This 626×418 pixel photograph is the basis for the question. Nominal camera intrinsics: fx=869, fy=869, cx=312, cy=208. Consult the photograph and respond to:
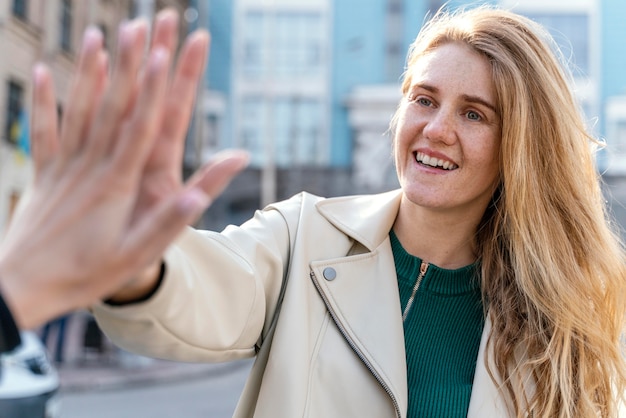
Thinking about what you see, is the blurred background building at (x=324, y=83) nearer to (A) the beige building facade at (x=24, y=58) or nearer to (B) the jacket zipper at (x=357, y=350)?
(A) the beige building facade at (x=24, y=58)

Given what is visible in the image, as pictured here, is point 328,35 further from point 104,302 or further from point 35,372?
point 104,302

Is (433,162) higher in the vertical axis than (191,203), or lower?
lower

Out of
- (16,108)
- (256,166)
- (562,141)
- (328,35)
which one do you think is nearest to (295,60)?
(328,35)

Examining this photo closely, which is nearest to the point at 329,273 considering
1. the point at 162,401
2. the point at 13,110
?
the point at 162,401

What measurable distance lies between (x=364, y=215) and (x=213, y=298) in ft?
2.61

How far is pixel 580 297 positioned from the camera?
2605mm

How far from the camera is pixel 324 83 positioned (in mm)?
29203

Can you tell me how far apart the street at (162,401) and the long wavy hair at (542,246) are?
23.8ft

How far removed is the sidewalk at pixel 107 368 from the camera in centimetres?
1251

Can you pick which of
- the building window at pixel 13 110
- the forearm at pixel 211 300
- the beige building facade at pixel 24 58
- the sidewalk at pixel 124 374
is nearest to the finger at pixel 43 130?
the forearm at pixel 211 300

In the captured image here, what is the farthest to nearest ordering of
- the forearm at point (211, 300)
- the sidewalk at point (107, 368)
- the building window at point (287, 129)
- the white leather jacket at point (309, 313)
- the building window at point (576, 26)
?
the building window at point (287, 129) → the building window at point (576, 26) → the sidewalk at point (107, 368) → the white leather jacket at point (309, 313) → the forearm at point (211, 300)

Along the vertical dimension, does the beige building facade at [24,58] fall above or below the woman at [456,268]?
below

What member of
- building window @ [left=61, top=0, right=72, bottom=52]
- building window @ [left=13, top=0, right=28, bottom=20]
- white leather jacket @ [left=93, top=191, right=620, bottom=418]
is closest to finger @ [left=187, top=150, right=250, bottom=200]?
white leather jacket @ [left=93, top=191, right=620, bottom=418]

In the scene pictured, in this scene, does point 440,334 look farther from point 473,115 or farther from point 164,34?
point 164,34
